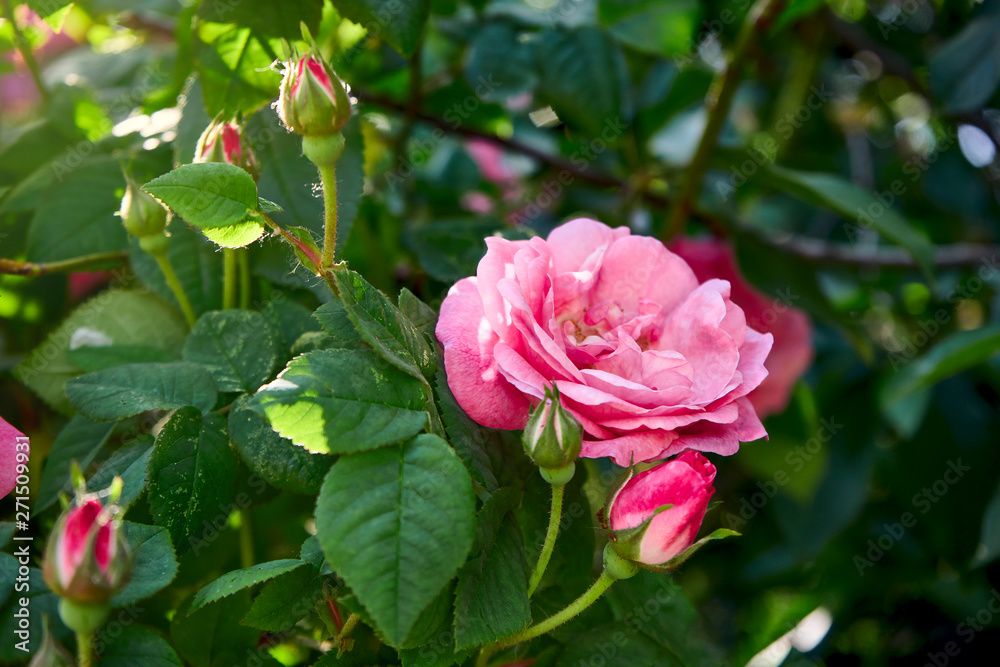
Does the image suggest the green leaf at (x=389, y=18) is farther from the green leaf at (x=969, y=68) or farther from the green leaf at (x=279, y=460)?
the green leaf at (x=969, y=68)

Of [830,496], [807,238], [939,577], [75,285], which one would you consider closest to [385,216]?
[75,285]

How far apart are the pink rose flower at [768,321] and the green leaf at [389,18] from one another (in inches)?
21.3

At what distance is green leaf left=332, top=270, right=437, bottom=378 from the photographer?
426 millimetres

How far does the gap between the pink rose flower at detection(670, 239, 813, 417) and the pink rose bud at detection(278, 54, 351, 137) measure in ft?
2.18

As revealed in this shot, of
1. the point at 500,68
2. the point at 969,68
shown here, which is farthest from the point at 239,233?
the point at 969,68

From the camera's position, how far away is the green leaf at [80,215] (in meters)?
0.66

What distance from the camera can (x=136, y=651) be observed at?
419 millimetres

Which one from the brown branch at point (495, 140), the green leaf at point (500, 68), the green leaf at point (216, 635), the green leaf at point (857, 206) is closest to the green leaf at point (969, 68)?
the green leaf at point (857, 206)

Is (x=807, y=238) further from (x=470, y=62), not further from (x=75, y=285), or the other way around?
(x=75, y=285)

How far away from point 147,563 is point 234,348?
0.17m

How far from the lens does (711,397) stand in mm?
468

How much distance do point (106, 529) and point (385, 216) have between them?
59 centimetres

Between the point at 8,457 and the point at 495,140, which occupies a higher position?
the point at 8,457

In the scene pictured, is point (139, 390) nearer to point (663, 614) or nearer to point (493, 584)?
point (493, 584)
